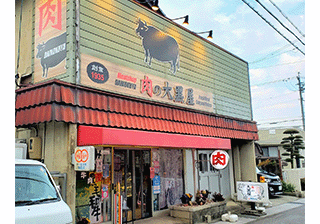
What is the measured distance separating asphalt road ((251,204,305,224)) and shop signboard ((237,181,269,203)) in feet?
2.55

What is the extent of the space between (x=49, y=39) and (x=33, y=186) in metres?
5.18

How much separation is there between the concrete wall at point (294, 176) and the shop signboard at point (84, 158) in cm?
1521

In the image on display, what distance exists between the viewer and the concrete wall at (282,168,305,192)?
17625mm

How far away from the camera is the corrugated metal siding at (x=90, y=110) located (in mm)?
7477

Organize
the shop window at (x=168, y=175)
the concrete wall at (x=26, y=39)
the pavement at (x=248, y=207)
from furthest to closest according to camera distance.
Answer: the shop window at (x=168, y=175) < the pavement at (x=248, y=207) < the concrete wall at (x=26, y=39)

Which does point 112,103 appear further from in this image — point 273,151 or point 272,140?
point 273,151

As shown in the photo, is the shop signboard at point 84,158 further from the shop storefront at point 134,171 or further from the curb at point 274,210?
the curb at point 274,210

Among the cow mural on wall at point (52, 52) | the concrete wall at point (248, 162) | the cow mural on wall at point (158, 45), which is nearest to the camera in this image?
the cow mural on wall at point (52, 52)

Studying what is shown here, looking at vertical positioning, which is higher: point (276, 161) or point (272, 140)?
point (272, 140)

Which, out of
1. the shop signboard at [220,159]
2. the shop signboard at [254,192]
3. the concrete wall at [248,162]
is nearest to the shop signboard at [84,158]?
the shop signboard at [220,159]

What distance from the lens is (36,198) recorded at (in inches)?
199

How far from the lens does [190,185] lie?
1267 centimetres

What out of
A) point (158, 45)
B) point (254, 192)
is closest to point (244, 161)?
point (254, 192)

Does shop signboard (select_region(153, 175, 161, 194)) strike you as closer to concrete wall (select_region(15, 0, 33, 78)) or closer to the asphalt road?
the asphalt road
